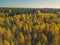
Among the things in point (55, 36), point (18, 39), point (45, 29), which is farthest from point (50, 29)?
point (18, 39)

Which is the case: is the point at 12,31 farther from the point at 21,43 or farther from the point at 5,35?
the point at 21,43

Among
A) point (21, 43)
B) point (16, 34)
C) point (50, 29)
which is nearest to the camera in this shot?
point (21, 43)

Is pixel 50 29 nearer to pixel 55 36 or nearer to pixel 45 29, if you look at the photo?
pixel 45 29

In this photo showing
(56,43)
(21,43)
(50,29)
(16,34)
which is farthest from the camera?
(50,29)

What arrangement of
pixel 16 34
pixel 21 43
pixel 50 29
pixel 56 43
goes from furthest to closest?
pixel 50 29, pixel 16 34, pixel 21 43, pixel 56 43

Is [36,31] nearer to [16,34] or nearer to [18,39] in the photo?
[16,34]

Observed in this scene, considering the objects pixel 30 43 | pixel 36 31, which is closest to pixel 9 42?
pixel 30 43

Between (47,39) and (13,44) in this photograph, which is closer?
(13,44)

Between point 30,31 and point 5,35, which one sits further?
point 30,31
